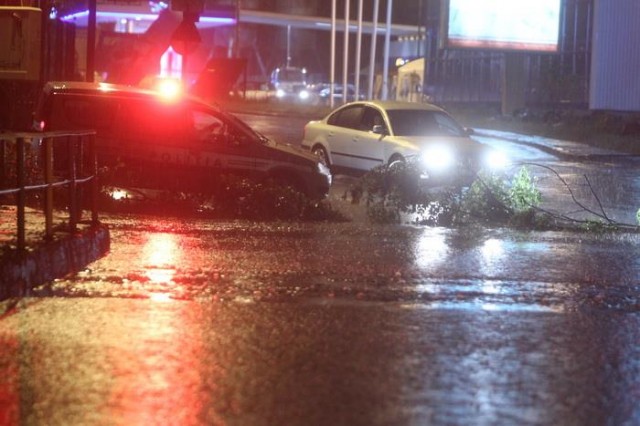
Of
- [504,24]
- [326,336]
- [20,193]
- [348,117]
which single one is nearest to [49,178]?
[20,193]

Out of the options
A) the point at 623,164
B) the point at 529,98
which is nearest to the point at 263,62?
the point at 529,98

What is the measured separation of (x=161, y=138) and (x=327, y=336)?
23.4 feet

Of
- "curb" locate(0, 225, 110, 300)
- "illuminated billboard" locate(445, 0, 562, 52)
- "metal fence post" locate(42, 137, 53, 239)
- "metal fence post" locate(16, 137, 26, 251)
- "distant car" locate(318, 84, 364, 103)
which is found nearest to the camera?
"curb" locate(0, 225, 110, 300)

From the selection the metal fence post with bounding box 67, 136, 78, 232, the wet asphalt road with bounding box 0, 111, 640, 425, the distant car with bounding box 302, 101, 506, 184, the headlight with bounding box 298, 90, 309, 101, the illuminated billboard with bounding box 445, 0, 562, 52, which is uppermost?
the illuminated billboard with bounding box 445, 0, 562, 52

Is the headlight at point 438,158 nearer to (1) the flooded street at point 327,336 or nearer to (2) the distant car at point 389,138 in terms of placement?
(2) the distant car at point 389,138

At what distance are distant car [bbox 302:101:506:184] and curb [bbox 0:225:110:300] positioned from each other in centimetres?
664

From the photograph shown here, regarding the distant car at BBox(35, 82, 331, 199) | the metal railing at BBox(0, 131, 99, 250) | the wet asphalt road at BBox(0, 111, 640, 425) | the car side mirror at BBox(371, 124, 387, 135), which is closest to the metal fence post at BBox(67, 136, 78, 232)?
the metal railing at BBox(0, 131, 99, 250)

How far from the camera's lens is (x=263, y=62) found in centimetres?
8394

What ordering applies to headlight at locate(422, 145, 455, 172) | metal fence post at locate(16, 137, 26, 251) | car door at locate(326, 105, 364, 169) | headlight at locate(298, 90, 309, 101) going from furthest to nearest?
1. headlight at locate(298, 90, 309, 101)
2. car door at locate(326, 105, 364, 169)
3. headlight at locate(422, 145, 455, 172)
4. metal fence post at locate(16, 137, 26, 251)

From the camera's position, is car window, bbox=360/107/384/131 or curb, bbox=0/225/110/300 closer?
curb, bbox=0/225/110/300

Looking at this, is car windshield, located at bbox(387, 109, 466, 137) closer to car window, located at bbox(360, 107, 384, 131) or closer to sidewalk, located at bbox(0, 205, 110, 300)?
car window, located at bbox(360, 107, 384, 131)

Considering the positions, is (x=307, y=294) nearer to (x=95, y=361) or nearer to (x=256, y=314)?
(x=256, y=314)

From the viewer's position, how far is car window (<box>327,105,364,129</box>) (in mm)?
18031

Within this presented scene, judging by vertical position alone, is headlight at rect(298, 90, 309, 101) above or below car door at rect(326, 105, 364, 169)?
above
